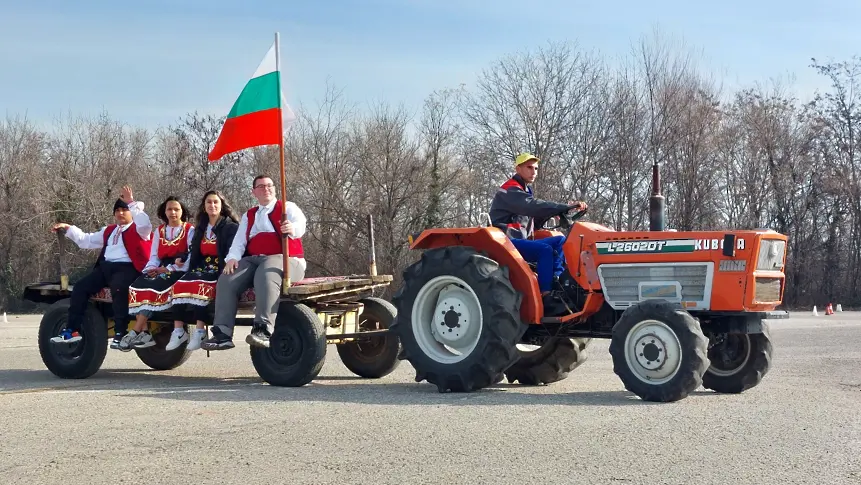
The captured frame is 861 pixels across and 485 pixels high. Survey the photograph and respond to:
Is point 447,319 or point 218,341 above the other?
point 447,319

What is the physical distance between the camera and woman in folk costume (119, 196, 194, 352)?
10.1 meters

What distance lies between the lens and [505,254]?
8.84 m

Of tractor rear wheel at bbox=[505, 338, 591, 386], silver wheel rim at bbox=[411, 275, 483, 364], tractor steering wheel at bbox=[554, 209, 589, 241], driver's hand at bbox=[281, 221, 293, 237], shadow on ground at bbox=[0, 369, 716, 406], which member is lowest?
shadow on ground at bbox=[0, 369, 716, 406]

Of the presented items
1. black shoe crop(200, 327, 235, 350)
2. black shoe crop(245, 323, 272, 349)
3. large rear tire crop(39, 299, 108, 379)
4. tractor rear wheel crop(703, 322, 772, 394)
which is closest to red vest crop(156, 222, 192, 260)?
large rear tire crop(39, 299, 108, 379)

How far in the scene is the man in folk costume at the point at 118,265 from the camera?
34.7 feet

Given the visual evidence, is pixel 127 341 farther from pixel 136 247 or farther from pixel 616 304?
pixel 616 304

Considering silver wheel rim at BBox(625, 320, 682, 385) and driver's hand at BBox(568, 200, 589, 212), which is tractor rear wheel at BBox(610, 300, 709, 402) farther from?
driver's hand at BBox(568, 200, 589, 212)

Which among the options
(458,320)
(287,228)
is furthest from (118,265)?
(458,320)

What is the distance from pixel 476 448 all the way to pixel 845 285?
4146 cm

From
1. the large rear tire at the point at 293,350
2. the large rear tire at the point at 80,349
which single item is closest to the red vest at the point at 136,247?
the large rear tire at the point at 80,349

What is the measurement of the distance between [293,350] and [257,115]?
2.56m

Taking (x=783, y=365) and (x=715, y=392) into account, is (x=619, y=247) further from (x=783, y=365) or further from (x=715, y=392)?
(x=783, y=365)

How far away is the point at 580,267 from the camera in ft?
28.5

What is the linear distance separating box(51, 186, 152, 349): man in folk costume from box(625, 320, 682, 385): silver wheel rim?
5.45m
